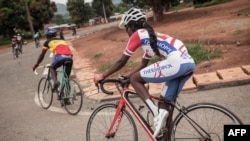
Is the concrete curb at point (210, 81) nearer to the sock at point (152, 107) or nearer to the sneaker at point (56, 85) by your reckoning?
the sneaker at point (56, 85)

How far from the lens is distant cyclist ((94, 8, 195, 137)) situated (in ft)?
14.0

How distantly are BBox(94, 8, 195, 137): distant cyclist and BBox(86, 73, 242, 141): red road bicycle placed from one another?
119mm

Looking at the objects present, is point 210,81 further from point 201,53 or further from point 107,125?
point 107,125

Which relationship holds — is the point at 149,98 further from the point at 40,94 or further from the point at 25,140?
the point at 40,94

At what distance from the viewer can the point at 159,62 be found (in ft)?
14.4

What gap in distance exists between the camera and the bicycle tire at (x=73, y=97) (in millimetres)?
7866

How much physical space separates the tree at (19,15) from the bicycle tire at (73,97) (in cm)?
4437

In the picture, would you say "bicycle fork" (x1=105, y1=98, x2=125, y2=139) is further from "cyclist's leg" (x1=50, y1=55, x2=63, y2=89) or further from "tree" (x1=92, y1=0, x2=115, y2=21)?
"tree" (x1=92, y1=0, x2=115, y2=21)

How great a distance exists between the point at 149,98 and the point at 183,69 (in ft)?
1.88

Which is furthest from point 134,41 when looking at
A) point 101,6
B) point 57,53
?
point 101,6

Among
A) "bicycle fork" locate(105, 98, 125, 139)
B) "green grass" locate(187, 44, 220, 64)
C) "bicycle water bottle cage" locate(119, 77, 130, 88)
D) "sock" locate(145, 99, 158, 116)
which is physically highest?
"bicycle water bottle cage" locate(119, 77, 130, 88)

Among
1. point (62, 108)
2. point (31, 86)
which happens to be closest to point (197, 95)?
point (62, 108)

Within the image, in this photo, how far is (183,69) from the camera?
425 centimetres

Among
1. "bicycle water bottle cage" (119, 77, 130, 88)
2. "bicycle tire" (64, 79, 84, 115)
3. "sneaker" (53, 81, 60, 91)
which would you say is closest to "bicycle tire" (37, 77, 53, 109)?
"sneaker" (53, 81, 60, 91)
